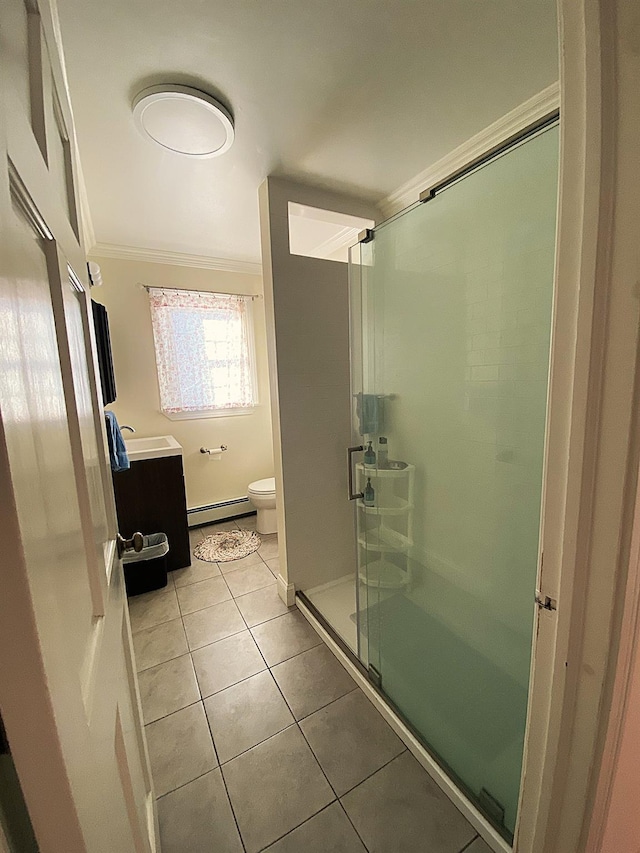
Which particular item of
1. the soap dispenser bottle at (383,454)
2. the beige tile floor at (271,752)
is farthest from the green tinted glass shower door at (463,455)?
the beige tile floor at (271,752)

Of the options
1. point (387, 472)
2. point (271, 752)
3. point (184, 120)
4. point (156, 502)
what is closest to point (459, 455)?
point (387, 472)

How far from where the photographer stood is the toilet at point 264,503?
295 centimetres

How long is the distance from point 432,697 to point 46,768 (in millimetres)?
1537

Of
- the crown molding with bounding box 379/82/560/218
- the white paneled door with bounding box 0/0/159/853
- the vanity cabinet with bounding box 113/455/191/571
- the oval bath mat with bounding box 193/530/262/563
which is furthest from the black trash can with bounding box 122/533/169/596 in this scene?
the crown molding with bounding box 379/82/560/218

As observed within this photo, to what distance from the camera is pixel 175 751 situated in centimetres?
134

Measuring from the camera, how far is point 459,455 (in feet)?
5.17

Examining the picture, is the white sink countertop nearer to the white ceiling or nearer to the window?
the window

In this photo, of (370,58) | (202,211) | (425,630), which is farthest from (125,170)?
(425,630)

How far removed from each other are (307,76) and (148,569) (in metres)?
2.69

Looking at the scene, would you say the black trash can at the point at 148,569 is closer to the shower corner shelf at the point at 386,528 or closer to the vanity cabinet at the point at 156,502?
the vanity cabinet at the point at 156,502

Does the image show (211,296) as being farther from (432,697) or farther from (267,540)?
(432,697)

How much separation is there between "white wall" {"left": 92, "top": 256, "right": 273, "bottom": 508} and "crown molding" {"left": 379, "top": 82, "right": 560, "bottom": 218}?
1.65 meters

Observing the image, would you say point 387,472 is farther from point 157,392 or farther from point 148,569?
point 157,392

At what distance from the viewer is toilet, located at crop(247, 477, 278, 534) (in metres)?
2.95
